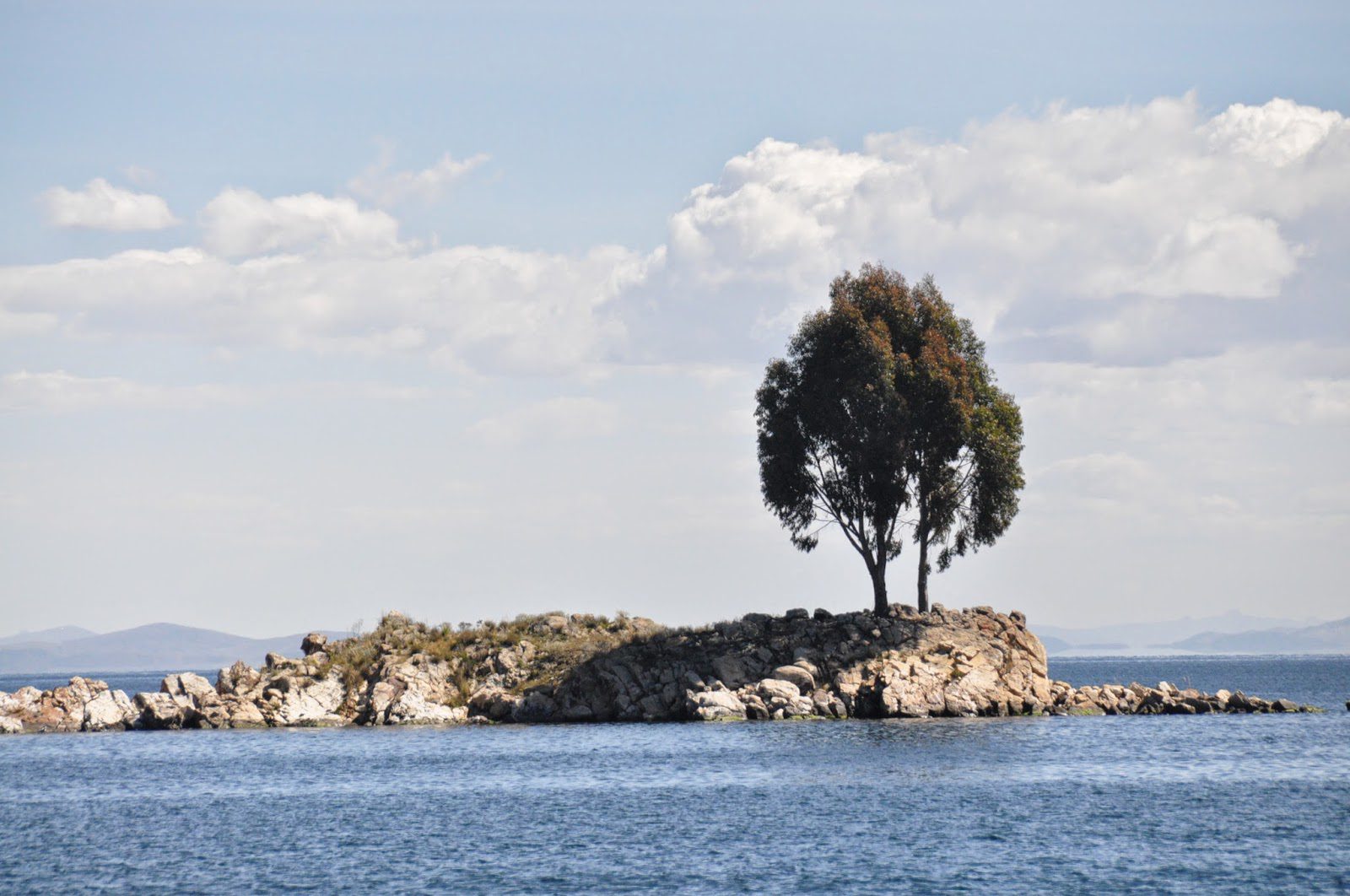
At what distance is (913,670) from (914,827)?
31.4m

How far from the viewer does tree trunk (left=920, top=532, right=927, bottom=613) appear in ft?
268

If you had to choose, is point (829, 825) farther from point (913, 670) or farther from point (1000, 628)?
point (1000, 628)

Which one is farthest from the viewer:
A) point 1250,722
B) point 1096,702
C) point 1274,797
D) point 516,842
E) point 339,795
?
point 1096,702

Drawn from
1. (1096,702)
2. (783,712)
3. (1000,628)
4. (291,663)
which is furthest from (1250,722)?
(291,663)

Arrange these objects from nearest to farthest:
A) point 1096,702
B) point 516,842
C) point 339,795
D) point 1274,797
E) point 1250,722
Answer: point 516,842 → point 1274,797 → point 339,795 → point 1250,722 → point 1096,702

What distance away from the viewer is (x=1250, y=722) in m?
72.8

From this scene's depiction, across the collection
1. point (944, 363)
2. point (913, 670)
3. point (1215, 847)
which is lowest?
point (1215, 847)

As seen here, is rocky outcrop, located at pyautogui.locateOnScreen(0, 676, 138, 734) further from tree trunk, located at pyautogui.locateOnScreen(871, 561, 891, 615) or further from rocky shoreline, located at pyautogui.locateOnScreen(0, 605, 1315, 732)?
tree trunk, located at pyautogui.locateOnScreen(871, 561, 891, 615)

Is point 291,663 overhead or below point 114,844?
overhead

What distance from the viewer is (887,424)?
78438 mm

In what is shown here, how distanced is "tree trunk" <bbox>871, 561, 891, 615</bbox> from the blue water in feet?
36.7

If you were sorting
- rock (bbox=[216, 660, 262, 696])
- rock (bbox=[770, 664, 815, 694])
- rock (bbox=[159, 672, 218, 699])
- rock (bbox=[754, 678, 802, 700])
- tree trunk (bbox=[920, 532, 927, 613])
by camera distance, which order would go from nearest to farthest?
rock (bbox=[754, 678, 802, 700])
rock (bbox=[770, 664, 815, 694])
rock (bbox=[159, 672, 218, 699])
rock (bbox=[216, 660, 262, 696])
tree trunk (bbox=[920, 532, 927, 613])

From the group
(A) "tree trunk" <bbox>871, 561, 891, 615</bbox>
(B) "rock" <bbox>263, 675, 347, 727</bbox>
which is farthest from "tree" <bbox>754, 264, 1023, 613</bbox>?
(B) "rock" <bbox>263, 675, 347, 727</bbox>

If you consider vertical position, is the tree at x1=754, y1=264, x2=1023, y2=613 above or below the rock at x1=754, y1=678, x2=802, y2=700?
above
